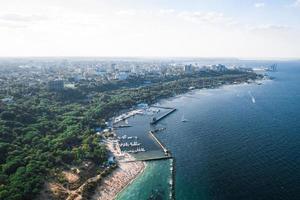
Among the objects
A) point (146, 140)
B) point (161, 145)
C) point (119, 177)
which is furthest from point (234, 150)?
point (119, 177)

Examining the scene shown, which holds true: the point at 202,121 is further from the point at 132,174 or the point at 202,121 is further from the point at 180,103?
the point at 132,174

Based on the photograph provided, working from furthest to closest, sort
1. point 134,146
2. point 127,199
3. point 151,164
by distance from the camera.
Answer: point 134,146, point 151,164, point 127,199

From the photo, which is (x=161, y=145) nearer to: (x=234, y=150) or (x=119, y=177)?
(x=234, y=150)

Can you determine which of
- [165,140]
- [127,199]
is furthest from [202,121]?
[127,199]

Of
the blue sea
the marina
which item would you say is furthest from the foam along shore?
the blue sea

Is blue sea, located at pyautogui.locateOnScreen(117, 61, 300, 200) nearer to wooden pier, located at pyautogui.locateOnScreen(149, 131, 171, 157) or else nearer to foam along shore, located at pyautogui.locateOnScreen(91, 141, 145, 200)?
wooden pier, located at pyautogui.locateOnScreen(149, 131, 171, 157)
